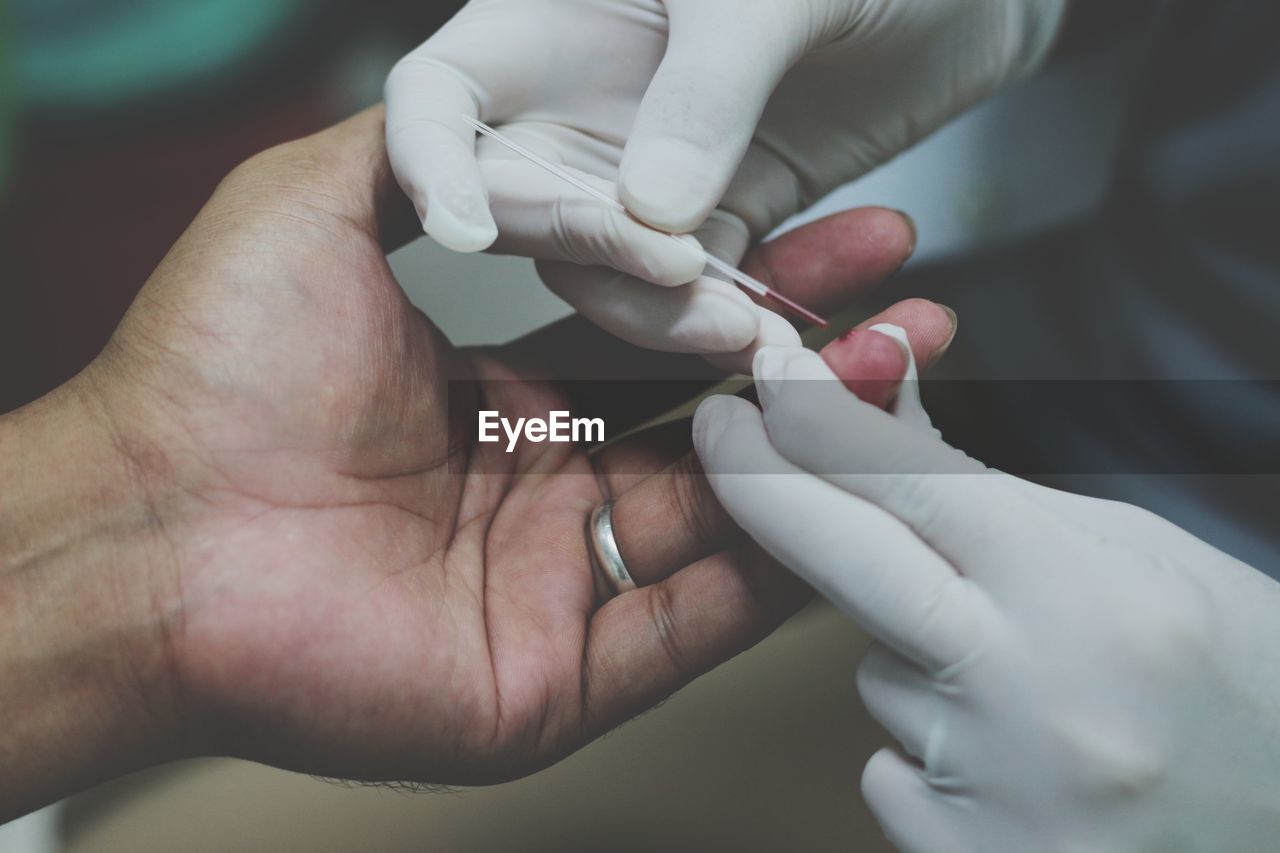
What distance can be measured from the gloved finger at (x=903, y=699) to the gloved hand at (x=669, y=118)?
0.35m

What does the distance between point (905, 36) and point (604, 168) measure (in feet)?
1.48

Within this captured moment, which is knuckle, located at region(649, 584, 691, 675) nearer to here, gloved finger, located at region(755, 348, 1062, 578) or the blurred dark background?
gloved finger, located at region(755, 348, 1062, 578)

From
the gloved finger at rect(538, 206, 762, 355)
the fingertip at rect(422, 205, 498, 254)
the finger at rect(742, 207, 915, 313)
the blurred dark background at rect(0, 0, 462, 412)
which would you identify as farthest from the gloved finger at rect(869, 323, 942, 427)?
the blurred dark background at rect(0, 0, 462, 412)

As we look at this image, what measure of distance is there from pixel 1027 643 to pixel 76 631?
0.87m

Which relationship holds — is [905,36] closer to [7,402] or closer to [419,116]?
[419,116]

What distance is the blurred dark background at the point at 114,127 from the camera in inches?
58.4

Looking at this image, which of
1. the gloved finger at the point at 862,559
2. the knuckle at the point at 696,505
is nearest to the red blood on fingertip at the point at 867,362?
the gloved finger at the point at 862,559

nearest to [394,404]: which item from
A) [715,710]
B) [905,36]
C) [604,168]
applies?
[604,168]

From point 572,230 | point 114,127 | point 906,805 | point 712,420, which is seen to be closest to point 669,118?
point 572,230

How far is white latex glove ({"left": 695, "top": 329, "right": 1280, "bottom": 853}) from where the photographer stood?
712mm

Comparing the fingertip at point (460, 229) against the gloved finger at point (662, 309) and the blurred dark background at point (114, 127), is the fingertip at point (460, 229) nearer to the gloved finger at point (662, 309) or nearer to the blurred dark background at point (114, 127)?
the gloved finger at point (662, 309)

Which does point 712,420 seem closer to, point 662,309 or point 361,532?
point 662,309

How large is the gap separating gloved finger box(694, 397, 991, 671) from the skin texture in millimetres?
122

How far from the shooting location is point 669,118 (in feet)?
3.02
